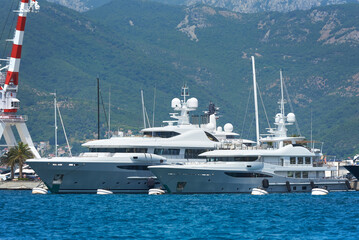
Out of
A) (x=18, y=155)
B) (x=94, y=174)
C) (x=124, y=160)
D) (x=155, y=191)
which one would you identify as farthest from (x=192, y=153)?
(x=18, y=155)

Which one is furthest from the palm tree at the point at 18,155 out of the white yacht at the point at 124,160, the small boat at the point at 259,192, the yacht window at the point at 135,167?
the small boat at the point at 259,192

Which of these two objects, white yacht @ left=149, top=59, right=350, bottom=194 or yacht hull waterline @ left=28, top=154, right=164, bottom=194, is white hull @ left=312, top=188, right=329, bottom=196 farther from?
yacht hull waterline @ left=28, top=154, right=164, bottom=194

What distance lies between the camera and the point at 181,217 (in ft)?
164

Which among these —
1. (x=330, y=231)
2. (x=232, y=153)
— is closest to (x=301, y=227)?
(x=330, y=231)

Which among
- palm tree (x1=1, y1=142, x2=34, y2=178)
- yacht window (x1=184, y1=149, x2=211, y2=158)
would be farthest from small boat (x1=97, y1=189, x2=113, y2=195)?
palm tree (x1=1, y1=142, x2=34, y2=178)

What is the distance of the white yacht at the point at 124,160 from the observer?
230 feet

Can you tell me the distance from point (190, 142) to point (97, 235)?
34.7 meters

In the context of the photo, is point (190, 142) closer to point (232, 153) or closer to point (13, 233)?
point (232, 153)

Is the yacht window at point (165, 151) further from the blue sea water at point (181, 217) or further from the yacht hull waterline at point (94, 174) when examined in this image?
the blue sea water at point (181, 217)

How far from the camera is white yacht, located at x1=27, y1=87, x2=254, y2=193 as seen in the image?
70.2 meters

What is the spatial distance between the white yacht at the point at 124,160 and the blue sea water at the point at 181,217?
292 centimetres

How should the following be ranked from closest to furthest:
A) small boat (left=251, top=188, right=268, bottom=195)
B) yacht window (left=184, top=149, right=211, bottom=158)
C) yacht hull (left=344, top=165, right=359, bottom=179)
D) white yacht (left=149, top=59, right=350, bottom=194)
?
white yacht (left=149, top=59, right=350, bottom=194), small boat (left=251, top=188, right=268, bottom=195), yacht window (left=184, top=149, right=211, bottom=158), yacht hull (left=344, top=165, right=359, bottom=179)

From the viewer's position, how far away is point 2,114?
89.8m

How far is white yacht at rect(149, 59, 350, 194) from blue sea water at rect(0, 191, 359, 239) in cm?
171
